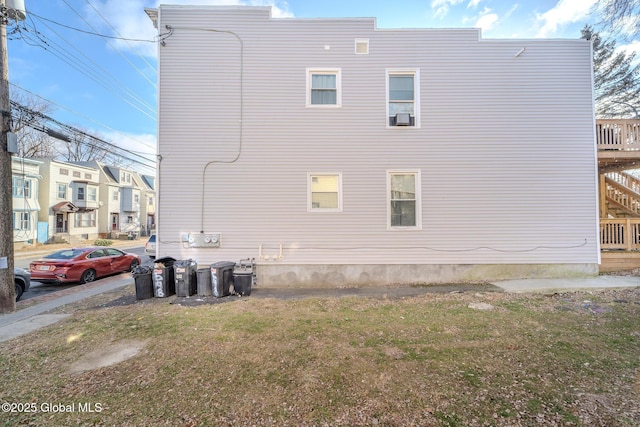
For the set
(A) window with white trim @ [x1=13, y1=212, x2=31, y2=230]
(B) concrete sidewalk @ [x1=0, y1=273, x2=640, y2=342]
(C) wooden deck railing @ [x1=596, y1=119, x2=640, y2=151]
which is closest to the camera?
(B) concrete sidewalk @ [x1=0, y1=273, x2=640, y2=342]

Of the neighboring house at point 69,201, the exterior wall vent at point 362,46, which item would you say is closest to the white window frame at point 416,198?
the exterior wall vent at point 362,46

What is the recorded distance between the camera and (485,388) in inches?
116

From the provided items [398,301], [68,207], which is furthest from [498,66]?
[68,207]

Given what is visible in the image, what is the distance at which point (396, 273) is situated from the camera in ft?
26.6

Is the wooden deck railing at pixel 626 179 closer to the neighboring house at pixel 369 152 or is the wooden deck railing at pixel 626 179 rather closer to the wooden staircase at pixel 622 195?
the wooden staircase at pixel 622 195

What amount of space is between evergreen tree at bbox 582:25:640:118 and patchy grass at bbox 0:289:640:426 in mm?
13590

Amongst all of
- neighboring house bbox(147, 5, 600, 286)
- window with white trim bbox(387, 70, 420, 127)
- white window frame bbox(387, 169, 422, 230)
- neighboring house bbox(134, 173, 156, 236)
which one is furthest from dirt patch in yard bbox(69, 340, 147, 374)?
neighboring house bbox(134, 173, 156, 236)

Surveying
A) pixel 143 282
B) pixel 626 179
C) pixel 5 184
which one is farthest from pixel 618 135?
pixel 5 184

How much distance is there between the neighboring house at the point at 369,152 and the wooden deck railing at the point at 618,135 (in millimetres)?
961

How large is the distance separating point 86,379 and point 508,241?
9612 millimetres

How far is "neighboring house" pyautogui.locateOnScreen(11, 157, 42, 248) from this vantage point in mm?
20625

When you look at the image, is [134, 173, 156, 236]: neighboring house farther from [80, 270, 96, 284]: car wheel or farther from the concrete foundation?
the concrete foundation

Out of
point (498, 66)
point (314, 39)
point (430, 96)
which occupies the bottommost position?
point (430, 96)

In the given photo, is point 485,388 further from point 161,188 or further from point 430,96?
point 161,188
